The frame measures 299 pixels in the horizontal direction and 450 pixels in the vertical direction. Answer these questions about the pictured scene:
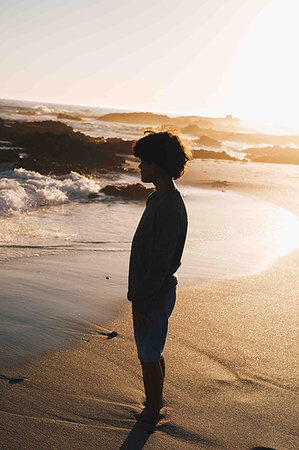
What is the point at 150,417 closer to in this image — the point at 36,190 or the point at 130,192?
the point at 36,190

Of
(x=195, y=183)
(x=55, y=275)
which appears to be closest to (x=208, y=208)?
(x=195, y=183)

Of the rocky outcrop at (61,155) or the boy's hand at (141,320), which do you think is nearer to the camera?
the boy's hand at (141,320)

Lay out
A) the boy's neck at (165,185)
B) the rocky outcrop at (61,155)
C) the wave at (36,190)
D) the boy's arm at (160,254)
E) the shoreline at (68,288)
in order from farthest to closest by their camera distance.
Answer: the rocky outcrop at (61,155), the wave at (36,190), the shoreline at (68,288), the boy's neck at (165,185), the boy's arm at (160,254)

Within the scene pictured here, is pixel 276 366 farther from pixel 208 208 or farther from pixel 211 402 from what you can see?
pixel 208 208

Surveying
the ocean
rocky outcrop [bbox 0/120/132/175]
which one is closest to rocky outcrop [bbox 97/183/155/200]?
the ocean

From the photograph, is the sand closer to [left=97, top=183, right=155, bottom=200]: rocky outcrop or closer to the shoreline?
the shoreline

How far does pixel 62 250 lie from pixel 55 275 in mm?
1273

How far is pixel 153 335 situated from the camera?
2650 mm

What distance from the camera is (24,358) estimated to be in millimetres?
3383

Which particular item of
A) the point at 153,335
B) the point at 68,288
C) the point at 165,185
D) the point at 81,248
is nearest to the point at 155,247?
the point at 165,185

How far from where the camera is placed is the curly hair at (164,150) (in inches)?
99.7

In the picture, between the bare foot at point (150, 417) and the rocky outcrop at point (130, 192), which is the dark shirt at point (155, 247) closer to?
the bare foot at point (150, 417)

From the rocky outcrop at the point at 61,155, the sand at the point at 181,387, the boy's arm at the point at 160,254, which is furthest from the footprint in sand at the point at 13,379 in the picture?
the rocky outcrop at the point at 61,155

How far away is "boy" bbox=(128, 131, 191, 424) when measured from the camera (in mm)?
2512
